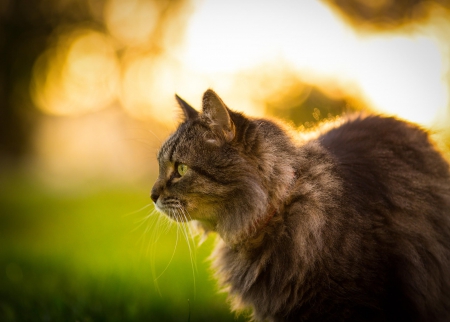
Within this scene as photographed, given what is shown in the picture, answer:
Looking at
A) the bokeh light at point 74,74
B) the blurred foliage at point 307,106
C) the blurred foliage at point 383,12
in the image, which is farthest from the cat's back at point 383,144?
the bokeh light at point 74,74

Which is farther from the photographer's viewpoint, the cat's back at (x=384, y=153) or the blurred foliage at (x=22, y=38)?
the blurred foliage at (x=22, y=38)

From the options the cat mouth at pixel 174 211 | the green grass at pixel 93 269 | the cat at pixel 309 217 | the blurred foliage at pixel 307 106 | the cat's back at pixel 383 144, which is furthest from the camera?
the blurred foliage at pixel 307 106

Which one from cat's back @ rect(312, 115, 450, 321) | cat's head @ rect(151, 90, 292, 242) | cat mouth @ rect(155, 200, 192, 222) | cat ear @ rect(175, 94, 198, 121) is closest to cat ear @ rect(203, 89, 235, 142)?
cat's head @ rect(151, 90, 292, 242)

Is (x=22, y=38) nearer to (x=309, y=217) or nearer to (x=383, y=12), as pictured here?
(x=383, y=12)

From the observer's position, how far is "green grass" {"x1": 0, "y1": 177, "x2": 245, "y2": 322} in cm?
296

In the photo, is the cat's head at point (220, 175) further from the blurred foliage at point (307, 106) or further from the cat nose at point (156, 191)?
the blurred foliage at point (307, 106)

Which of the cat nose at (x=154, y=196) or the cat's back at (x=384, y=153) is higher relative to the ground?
the cat nose at (x=154, y=196)

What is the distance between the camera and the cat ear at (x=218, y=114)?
2227 millimetres

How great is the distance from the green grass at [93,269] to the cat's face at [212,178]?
363 mm

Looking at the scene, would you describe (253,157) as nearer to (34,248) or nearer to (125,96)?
(34,248)

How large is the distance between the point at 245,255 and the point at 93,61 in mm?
11714

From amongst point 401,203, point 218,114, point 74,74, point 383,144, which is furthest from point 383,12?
point 74,74

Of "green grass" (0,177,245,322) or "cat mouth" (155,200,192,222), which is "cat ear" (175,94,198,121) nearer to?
"cat mouth" (155,200,192,222)

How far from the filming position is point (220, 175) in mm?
2268
